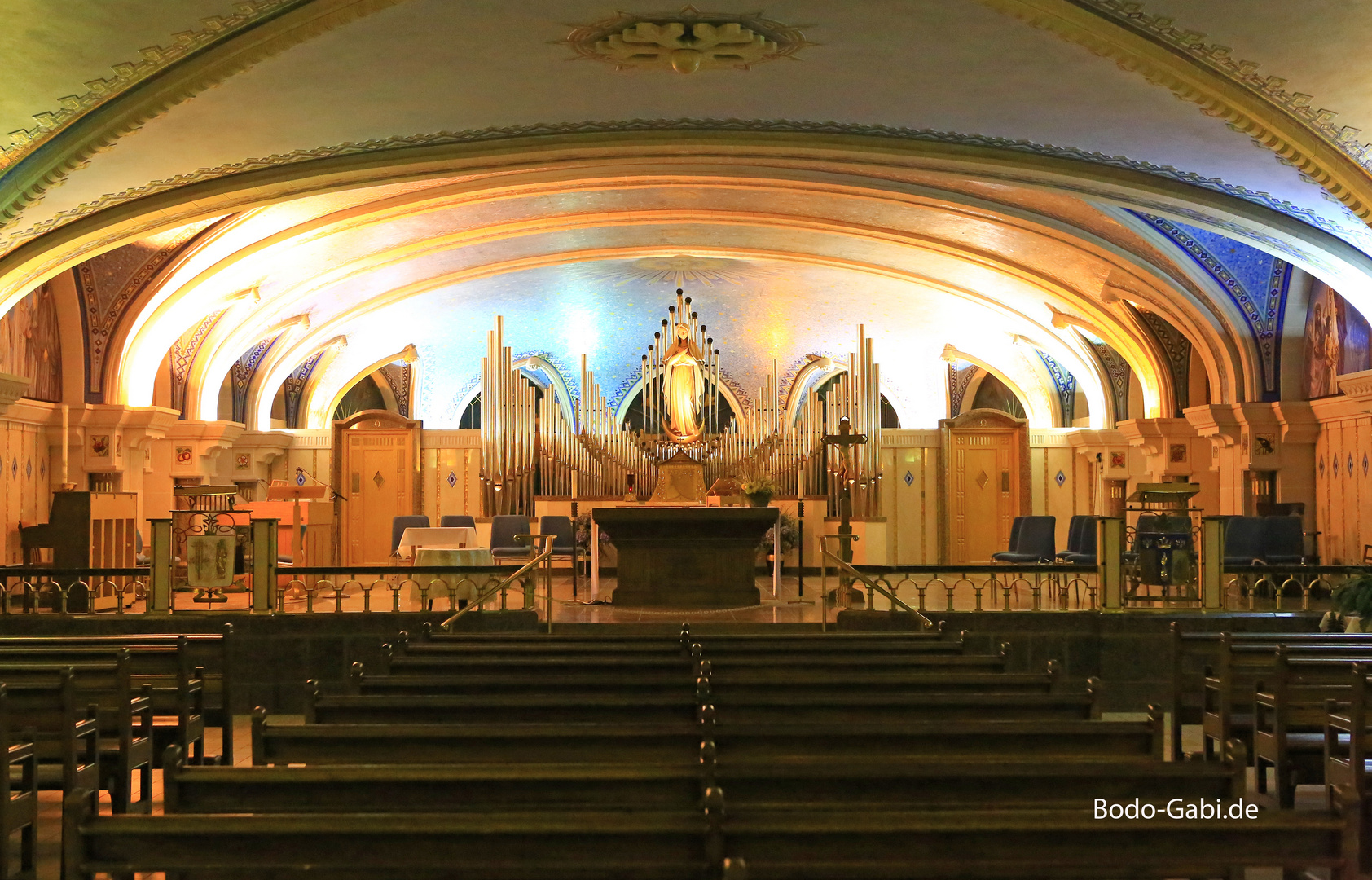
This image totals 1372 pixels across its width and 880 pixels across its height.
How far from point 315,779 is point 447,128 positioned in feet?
20.4

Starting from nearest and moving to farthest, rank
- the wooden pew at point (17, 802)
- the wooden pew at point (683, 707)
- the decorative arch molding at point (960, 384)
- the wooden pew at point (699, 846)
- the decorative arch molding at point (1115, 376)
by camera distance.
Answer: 1. the wooden pew at point (699, 846)
2. the wooden pew at point (17, 802)
3. the wooden pew at point (683, 707)
4. the decorative arch molding at point (1115, 376)
5. the decorative arch molding at point (960, 384)

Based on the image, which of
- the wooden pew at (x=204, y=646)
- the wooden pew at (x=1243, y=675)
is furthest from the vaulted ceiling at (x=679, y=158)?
the wooden pew at (x=1243, y=675)

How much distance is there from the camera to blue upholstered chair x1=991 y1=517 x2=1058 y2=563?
1240 cm

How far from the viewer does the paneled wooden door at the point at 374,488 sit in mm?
16516

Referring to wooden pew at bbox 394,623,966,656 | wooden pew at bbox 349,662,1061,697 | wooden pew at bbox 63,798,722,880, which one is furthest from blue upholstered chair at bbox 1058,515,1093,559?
wooden pew at bbox 63,798,722,880

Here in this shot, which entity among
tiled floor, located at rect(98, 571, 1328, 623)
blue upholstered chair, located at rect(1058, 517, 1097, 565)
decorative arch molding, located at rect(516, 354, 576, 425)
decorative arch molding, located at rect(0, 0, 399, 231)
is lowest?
tiled floor, located at rect(98, 571, 1328, 623)

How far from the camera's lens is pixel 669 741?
12.6 ft

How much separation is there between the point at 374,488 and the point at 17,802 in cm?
1264

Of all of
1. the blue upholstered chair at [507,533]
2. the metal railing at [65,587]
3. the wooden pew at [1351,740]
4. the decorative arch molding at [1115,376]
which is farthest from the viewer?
the decorative arch molding at [1115,376]

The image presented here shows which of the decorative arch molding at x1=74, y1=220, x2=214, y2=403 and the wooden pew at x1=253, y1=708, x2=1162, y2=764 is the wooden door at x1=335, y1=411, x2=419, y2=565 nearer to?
the decorative arch molding at x1=74, y1=220, x2=214, y2=403

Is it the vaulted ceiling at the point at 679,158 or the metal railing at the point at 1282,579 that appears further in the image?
the metal railing at the point at 1282,579

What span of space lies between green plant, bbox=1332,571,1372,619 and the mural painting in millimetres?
4667

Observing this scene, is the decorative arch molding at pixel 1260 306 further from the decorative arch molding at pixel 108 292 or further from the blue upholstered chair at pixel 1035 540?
the decorative arch molding at pixel 108 292

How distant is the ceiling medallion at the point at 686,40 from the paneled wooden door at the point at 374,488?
9.94 meters
